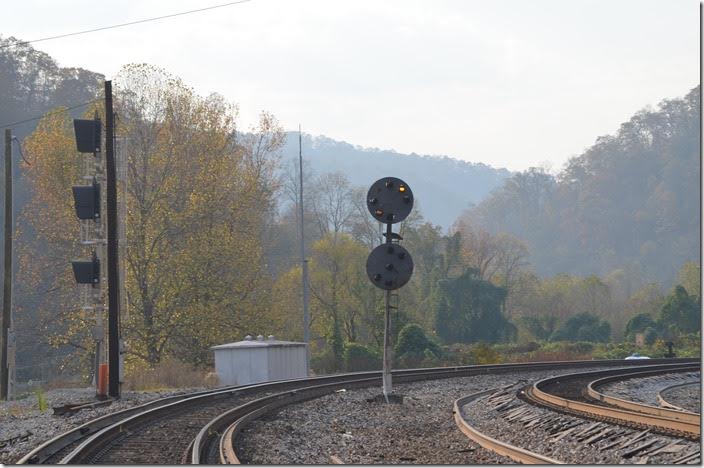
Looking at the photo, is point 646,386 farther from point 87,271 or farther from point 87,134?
point 87,134

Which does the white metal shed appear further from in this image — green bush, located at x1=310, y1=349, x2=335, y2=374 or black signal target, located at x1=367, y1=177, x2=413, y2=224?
green bush, located at x1=310, y1=349, x2=335, y2=374

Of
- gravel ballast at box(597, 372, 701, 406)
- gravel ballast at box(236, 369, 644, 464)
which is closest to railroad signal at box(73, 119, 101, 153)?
gravel ballast at box(236, 369, 644, 464)

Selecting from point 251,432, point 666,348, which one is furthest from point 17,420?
point 666,348

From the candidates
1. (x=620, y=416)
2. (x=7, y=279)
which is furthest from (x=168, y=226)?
(x=620, y=416)

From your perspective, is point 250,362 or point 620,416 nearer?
point 620,416

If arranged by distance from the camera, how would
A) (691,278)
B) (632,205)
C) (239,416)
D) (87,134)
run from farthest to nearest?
(632,205) < (691,278) < (87,134) < (239,416)

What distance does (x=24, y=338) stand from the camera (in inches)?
2384

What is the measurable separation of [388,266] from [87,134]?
33.6ft

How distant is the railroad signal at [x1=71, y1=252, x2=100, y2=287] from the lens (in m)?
25.0

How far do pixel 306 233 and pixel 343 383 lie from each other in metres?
68.4

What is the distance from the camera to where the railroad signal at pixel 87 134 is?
25.5 meters

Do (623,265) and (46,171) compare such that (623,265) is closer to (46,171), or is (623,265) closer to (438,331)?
(438,331)

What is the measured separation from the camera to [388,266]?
760 inches

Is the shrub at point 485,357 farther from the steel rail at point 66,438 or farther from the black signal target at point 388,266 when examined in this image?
the steel rail at point 66,438
